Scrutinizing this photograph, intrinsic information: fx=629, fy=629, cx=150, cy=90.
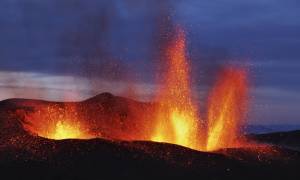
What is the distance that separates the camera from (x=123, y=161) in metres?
37.0

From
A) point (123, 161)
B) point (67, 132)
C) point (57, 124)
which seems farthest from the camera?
point (57, 124)

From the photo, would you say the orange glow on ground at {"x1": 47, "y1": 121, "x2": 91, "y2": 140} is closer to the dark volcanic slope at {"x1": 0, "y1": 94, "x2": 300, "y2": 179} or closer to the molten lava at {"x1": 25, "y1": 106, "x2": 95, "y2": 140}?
the molten lava at {"x1": 25, "y1": 106, "x2": 95, "y2": 140}

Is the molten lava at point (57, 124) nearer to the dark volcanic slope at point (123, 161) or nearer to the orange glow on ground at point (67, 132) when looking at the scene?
the orange glow on ground at point (67, 132)

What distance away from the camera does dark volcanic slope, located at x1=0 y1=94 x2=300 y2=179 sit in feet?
118


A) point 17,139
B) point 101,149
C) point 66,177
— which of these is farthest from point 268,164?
point 17,139

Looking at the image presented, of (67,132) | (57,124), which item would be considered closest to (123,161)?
(67,132)

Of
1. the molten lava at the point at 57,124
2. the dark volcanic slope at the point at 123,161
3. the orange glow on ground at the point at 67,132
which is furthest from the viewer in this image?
the orange glow on ground at the point at 67,132

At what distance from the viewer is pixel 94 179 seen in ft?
115

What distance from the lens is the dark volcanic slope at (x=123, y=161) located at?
36.1 m

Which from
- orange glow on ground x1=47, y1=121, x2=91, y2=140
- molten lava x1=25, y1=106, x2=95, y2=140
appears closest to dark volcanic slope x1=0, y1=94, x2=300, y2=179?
molten lava x1=25, y1=106, x2=95, y2=140

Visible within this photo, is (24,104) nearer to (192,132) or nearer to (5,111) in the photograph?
(5,111)

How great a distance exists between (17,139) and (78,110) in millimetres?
13244

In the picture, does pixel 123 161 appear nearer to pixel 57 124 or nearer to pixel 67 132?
pixel 67 132

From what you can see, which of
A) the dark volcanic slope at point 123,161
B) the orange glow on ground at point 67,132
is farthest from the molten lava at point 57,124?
the dark volcanic slope at point 123,161
